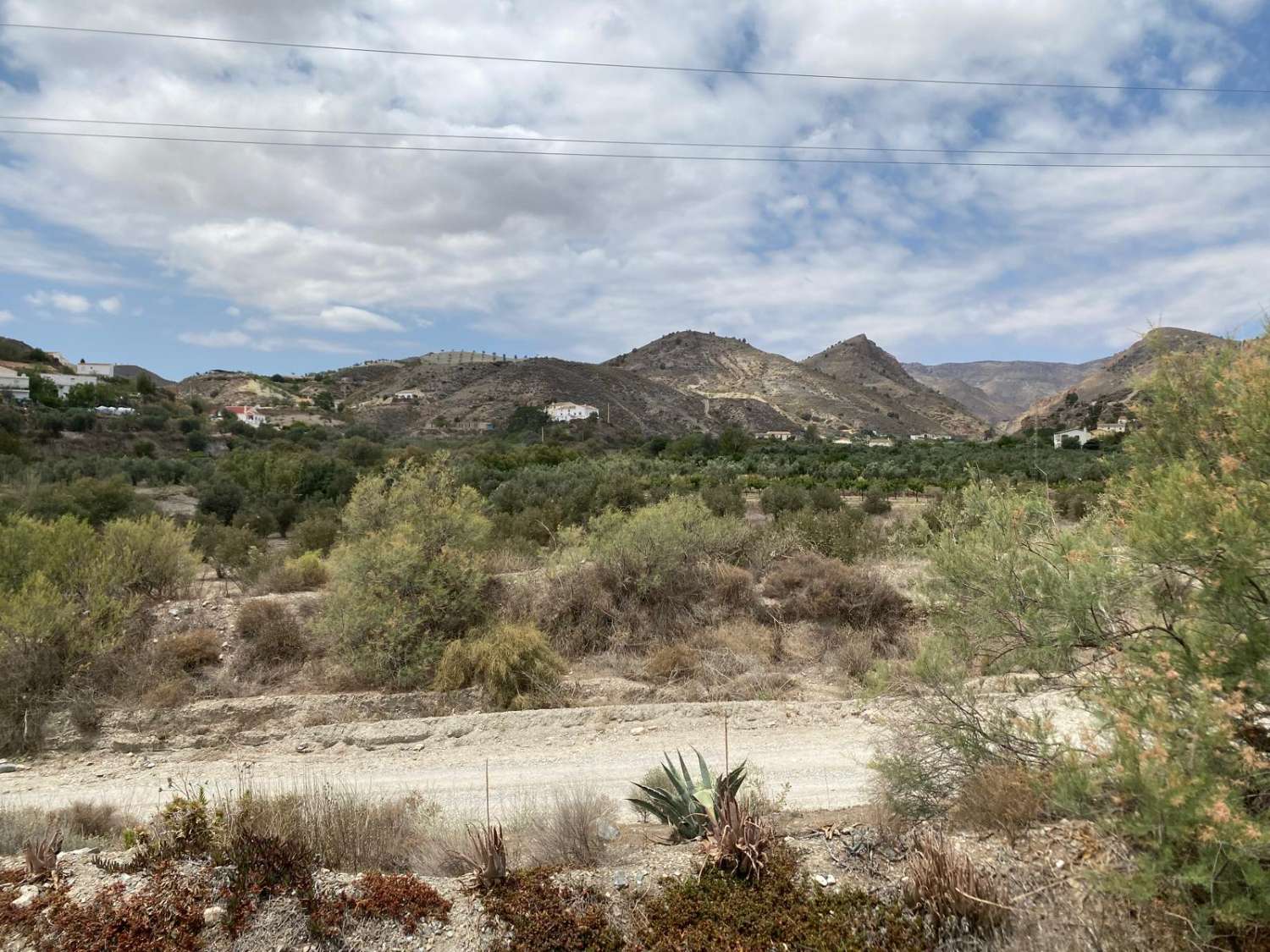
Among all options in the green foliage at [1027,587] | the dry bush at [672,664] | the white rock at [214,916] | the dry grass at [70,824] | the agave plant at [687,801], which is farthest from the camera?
the dry bush at [672,664]

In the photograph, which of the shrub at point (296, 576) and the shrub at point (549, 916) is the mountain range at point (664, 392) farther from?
the shrub at point (549, 916)

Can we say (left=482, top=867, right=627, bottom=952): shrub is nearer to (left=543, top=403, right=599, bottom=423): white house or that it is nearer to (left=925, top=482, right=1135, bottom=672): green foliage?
(left=925, top=482, right=1135, bottom=672): green foliage

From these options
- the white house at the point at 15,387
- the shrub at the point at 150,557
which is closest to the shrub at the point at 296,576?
the shrub at the point at 150,557

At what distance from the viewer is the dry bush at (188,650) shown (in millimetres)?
12187

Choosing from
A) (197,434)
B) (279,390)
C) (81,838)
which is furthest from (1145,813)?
(279,390)

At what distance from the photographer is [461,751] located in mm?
9945

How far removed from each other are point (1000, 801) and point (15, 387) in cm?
8886

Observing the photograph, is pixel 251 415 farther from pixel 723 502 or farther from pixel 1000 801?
pixel 1000 801

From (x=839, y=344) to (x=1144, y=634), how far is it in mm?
183847

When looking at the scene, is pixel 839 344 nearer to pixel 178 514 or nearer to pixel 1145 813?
pixel 178 514

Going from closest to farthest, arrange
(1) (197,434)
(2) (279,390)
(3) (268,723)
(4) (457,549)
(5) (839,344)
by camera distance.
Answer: (3) (268,723) → (4) (457,549) → (1) (197,434) → (2) (279,390) → (5) (839,344)

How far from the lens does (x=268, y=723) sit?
11.0 m

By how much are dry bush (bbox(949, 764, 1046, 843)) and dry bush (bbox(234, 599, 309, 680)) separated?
11530 mm

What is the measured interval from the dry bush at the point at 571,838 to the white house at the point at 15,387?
244 feet
